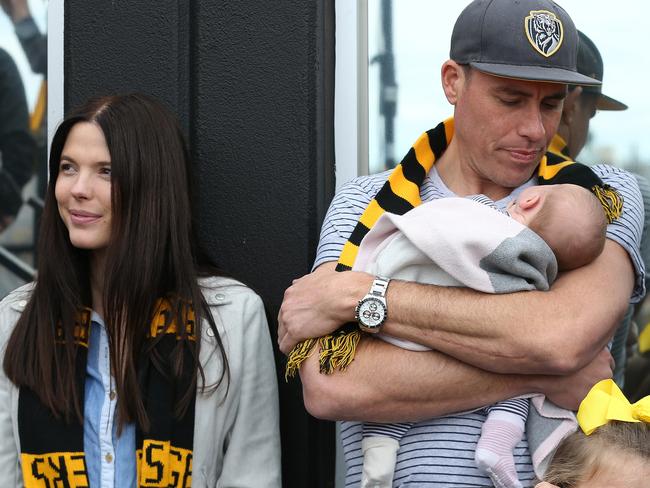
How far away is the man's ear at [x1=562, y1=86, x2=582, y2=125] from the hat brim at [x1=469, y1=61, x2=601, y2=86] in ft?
2.80

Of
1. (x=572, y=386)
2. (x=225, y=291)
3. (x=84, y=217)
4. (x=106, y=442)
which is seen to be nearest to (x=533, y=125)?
(x=572, y=386)

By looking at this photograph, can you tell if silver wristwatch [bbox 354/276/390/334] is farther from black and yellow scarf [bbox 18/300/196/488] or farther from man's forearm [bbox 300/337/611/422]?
black and yellow scarf [bbox 18/300/196/488]

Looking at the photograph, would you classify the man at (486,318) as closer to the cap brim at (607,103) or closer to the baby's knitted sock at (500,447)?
the baby's knitted sock at (500,447)

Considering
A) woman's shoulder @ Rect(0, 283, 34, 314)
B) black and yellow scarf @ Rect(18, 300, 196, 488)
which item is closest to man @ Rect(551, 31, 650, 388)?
black and yellow scarf @ Rect(18, 300, 196, 488)

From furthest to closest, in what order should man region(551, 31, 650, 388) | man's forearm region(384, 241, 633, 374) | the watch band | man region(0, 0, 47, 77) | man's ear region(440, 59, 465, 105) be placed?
1. man region(0, 0, 47, 77)
2. man region(551, 31, 650, 388)
3. man's ear region(440, 59, 465, 105)
4. the watch band
5. man's forearm region(384, 241, 633, 374)

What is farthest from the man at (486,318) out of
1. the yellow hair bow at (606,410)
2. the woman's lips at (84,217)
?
the woman's lips at (84,217)

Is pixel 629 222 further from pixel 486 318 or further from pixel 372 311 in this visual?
pixel 372 311

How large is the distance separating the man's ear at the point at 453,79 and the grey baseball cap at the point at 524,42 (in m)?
0.09

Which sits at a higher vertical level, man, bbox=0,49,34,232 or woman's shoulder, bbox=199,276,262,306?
man, bbox=0,49,34,232

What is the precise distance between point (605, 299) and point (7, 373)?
5.85 feet

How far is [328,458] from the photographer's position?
385 cm

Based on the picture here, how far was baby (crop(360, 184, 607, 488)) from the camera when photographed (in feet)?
A: 8.78

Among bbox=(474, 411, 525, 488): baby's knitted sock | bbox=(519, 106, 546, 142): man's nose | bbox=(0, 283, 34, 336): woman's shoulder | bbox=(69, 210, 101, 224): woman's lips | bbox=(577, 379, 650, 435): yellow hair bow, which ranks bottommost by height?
bbox=(474, 411, 525, 488): baby's knitted sock

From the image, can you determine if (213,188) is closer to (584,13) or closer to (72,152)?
(72,152)
